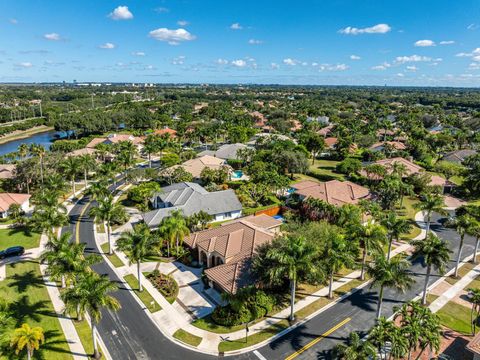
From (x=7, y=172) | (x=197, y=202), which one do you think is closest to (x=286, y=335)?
(x=197, y=202)

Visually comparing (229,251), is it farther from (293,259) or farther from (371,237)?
(371,237)

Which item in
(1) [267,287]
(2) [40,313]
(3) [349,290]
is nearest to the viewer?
(2) [40,313]

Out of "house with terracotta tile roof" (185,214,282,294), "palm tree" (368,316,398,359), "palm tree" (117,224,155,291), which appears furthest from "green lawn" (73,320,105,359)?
"palm tree" (368,316,398,359)

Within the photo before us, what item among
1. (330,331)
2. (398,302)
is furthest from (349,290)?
(330,331)

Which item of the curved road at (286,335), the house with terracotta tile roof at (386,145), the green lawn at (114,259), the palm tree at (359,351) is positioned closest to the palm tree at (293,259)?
the curved road at (286,335)

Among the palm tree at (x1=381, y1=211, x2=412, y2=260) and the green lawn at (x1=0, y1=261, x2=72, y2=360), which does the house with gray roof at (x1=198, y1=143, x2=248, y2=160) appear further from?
the green lawn at (x1=0, y1=261, x2=72, y2=360)

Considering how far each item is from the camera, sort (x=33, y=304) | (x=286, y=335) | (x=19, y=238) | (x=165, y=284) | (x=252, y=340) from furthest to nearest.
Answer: (x=19, y=238)
(x=165, y=284)
(x=33, y=304)
(x=286, y=335)
(x=252, y=340)

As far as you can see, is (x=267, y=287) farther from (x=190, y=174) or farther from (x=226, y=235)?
(x=190, y=174)
